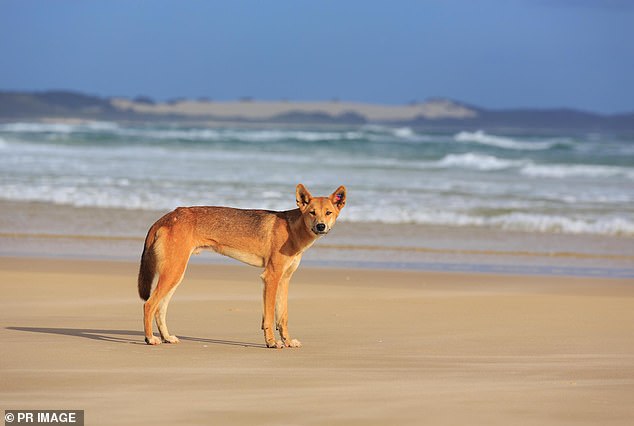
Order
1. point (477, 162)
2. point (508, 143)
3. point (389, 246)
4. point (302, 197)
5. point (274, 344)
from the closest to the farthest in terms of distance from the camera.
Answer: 1. point (274, 344)
2. point (302, 197)
3. point (389, 246)
4. point (477, 162)
5. point (508, 143)

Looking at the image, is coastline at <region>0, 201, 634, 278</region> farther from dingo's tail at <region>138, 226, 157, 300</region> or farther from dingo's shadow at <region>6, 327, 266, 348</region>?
dingo's tail at <region>138, 226, 157, 300</region>

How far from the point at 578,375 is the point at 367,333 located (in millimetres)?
2101

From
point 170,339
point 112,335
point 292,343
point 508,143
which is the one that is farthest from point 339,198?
point 508,143

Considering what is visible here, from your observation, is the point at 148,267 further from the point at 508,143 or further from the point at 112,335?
the point at 508,143

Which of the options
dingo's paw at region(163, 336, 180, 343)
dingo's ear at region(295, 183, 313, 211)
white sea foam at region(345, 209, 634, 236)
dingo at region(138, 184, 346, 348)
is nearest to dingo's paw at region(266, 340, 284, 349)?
dingo at region(138, 184, 346, 348)

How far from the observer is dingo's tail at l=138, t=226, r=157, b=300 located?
793 cm

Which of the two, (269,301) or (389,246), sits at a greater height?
(389,246)

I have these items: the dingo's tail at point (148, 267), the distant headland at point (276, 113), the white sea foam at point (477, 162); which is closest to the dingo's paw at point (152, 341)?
the dingo's tail at point (148, 267)

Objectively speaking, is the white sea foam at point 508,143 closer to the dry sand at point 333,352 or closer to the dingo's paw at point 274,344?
the dry sand at point 333,352

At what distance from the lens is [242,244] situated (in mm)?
8062

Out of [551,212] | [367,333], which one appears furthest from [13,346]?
[551,212]

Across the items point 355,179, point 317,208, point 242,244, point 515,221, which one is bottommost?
point 242,244

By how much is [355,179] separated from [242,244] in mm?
17988

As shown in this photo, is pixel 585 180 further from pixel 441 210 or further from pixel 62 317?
pixel 62 317
